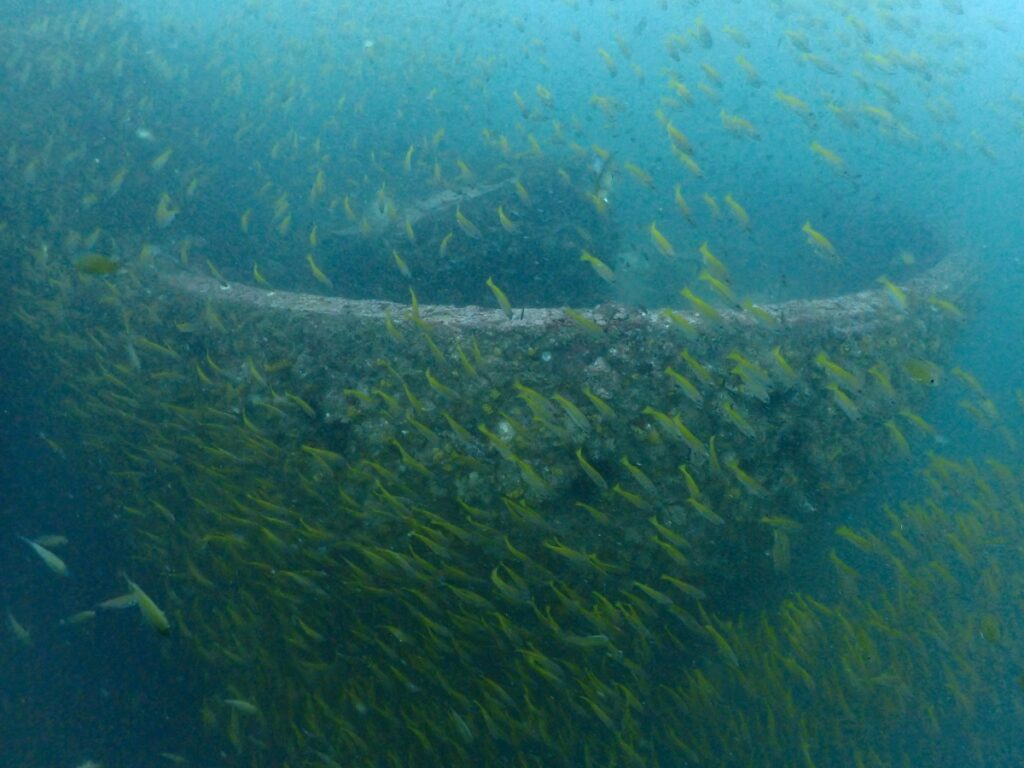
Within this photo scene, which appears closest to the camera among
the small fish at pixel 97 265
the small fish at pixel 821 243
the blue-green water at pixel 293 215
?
the small fish at pixel 97 265

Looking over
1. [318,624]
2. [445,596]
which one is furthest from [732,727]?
[318,624]

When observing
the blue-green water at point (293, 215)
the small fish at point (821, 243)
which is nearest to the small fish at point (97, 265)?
the blue-green water at point (293, 215)

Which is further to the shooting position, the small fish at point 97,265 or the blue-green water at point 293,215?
the blue-green water at point 293,215

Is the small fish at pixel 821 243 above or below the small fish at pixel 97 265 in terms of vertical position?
above

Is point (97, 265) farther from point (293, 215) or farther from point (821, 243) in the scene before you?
point (293, 215)

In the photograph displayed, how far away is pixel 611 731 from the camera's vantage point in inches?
159

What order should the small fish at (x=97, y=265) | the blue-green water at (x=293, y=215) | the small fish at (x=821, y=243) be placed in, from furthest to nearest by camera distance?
1. the blue-green water at (x=293, y=215)
2. the small fish at (x=821, y=243)
3. the small fish at (x=97, y=265)

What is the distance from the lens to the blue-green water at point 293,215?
5207 mm

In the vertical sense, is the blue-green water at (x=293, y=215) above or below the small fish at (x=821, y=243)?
below

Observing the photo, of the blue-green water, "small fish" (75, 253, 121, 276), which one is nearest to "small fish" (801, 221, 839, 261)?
the blue-green water

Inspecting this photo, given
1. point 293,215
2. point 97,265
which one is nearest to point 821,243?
point 97,265

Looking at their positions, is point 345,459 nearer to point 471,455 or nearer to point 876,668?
point 471,455

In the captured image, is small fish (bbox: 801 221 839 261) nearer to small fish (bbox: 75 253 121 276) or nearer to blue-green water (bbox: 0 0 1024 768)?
blue-green water (bbox: 0 0 1024 768)

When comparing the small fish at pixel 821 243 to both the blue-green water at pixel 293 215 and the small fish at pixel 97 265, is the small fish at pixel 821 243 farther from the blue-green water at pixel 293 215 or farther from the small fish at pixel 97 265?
the small fish at pixel 97 265
